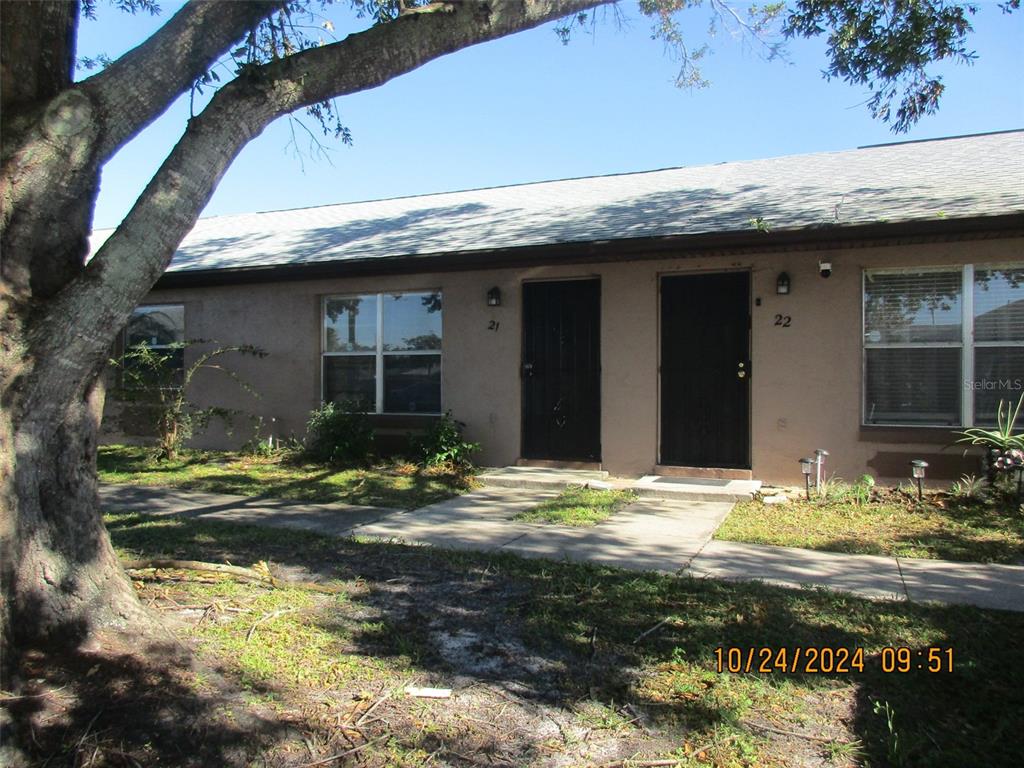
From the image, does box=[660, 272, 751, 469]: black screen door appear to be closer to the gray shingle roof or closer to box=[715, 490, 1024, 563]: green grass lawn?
the gray shingle roof

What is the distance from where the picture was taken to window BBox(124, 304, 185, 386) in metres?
11.5

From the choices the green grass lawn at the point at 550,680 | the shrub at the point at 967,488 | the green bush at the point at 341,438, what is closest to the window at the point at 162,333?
the green bush at the point at 341,438

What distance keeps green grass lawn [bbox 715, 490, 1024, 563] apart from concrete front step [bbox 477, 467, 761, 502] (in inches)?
13.3

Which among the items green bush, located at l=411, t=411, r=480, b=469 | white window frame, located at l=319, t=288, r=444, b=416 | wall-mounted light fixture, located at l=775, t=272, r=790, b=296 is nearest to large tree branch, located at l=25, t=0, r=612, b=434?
wall-mounted light fixture, located at l=775, t=272, r=790, b=296

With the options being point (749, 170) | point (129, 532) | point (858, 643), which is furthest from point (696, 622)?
point (749, 170)

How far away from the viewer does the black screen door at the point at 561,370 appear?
29.4ft

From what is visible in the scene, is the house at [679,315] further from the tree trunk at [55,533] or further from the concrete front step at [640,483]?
the tree trunk at [55,533]

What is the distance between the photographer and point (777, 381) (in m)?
8.02

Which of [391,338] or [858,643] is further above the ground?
[391,338]

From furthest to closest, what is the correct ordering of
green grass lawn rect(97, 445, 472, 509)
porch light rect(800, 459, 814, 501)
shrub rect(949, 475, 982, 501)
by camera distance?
green grass lawn rect(97, 445, 472, 509), porch light rect(800, 459, 814, 501), shrub rect(949, 475, 982, 501)

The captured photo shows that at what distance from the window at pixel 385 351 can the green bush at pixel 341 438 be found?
57cm

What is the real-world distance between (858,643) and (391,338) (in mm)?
7669

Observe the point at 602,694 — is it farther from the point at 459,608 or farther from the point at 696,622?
the point at 459,608

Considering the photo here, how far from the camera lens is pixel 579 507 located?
23.0ft
